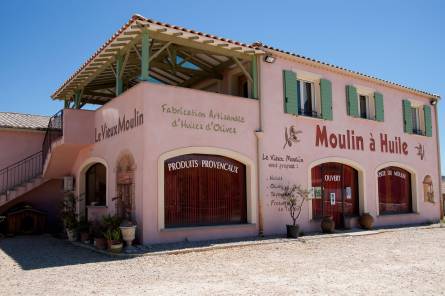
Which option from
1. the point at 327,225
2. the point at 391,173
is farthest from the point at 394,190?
the point at 327,225

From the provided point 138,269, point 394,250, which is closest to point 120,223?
point 138,269

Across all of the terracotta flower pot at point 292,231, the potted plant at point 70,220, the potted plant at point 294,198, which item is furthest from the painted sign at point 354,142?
the potted plant at point 70,220

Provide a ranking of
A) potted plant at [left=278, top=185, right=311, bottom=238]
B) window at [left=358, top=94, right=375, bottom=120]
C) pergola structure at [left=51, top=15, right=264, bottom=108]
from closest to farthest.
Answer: pergola structure at [left=51, top=15, right=264, bottom=108] < potted plant at [left=278, top=185, right=311, bottom=238] < window at [left=358, top=94, right=375, bottom=120]

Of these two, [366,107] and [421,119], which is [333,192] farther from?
[421,119]

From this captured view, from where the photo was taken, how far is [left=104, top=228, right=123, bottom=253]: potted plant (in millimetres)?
9316

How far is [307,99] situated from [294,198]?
3.64 meters

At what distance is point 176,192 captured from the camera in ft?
35.4

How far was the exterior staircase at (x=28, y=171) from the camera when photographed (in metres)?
14.6

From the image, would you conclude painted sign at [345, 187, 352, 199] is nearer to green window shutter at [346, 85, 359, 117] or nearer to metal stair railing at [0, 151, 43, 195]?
green window shutter at [346, 85, 359, 117]

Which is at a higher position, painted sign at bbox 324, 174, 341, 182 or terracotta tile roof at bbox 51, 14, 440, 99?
terracotta tile roof at bbox 51, 14, 440, 99

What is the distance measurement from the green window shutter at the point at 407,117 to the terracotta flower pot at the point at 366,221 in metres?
4.74

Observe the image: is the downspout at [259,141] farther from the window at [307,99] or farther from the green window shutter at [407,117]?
the green window shutter at [407,117]

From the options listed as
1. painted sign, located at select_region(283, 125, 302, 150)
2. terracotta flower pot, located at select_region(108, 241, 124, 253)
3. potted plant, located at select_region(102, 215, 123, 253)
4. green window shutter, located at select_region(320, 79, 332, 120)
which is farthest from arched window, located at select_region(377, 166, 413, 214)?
terracotta flower pot, located at select_region(108, 241, 124, 253)

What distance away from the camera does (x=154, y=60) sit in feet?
44.4
